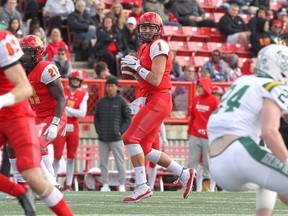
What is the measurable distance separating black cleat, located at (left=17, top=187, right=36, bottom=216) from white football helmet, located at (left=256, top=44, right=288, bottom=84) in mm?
1802

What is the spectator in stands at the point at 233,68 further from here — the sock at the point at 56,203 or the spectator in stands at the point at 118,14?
the sock at the point at 56,203

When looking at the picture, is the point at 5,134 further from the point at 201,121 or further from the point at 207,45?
the point at 207,45

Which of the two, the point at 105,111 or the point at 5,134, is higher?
the point at 5,134

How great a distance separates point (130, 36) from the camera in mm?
17625

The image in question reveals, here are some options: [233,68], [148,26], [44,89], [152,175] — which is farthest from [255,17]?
[44,89]

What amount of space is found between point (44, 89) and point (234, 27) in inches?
392

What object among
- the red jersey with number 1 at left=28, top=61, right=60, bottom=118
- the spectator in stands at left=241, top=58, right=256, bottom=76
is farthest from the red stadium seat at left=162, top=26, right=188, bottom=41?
the red jersey with number 1 at left=28, top=61, right=60, bottom=118

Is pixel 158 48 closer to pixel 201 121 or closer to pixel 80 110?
pixel 80 110

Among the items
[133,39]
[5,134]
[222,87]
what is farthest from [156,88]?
[133,39]

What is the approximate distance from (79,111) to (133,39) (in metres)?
3.21

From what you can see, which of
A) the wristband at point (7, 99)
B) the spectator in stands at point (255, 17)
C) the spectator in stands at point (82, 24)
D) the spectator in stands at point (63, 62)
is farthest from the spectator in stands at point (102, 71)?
the wristband at point (7, 99)

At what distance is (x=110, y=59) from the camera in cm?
1719

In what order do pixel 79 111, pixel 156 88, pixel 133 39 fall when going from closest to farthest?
1. pixel 156 88
2. pixel 79 111
3. pixel 133 39

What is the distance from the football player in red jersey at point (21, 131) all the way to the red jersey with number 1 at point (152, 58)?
114 inches
